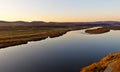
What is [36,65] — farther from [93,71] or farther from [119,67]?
[119,67]

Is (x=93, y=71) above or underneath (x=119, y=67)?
underneath

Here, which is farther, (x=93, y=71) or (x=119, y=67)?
(x=93, y=71)

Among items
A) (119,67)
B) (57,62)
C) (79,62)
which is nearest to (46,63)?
(57,62)

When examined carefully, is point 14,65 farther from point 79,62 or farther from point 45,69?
point 79,62

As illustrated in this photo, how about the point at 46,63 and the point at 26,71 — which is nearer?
→ the point at 26,71

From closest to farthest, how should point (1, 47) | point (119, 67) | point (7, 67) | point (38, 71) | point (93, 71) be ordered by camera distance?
point (119, 67)
point (93, 71)
point (38, 71)
point (7, 67)
point (1, 47)

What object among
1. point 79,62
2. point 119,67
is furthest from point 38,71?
point 119,67

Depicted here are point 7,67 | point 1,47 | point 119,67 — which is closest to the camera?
point 119,67

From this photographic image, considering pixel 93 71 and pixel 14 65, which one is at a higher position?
pixel 93 71

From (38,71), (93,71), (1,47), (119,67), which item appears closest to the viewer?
(119,67)
